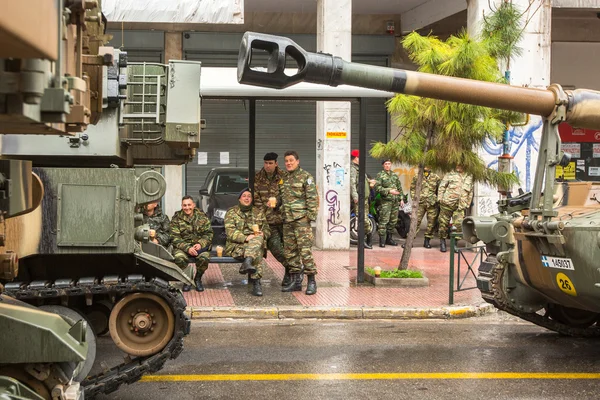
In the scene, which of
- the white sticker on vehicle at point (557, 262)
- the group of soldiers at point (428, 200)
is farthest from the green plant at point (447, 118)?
the white sticker on vehicle at point (557, 262)

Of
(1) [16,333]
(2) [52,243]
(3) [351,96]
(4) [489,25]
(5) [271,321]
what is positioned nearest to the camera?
(1) [16,333]

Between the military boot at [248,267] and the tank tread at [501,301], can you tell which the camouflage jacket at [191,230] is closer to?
the military boot at [248,267]

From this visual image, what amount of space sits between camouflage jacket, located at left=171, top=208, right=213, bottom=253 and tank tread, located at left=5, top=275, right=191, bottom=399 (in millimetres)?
4664

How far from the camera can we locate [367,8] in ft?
68.6

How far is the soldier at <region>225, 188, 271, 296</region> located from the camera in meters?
11.8

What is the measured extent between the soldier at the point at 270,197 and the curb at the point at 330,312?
1448mm

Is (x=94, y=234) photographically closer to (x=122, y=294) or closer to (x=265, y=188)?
(x=122, y=294)

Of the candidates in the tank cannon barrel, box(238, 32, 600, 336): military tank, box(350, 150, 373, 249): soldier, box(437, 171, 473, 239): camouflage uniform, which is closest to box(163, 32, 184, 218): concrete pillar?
box(350, 150, 373, 249): soldier

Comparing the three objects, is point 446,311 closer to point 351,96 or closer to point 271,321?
point 271,321

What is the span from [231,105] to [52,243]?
14.9 meters

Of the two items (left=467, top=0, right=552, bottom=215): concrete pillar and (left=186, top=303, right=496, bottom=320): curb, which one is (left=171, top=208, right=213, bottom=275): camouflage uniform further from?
(left=467, top=0, right=552, bottom=215): concrete pillar

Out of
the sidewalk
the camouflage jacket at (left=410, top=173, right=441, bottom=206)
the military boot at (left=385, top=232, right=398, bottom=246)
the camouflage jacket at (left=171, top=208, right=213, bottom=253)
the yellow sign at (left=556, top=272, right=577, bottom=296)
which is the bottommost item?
the sidewalk

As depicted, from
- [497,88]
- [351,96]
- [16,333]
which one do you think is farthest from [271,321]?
[16,333]

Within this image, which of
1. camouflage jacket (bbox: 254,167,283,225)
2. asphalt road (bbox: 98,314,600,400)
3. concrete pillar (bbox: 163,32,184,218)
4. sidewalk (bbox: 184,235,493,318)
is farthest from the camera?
concrete pillar (bbox: 163,32,184,218)
